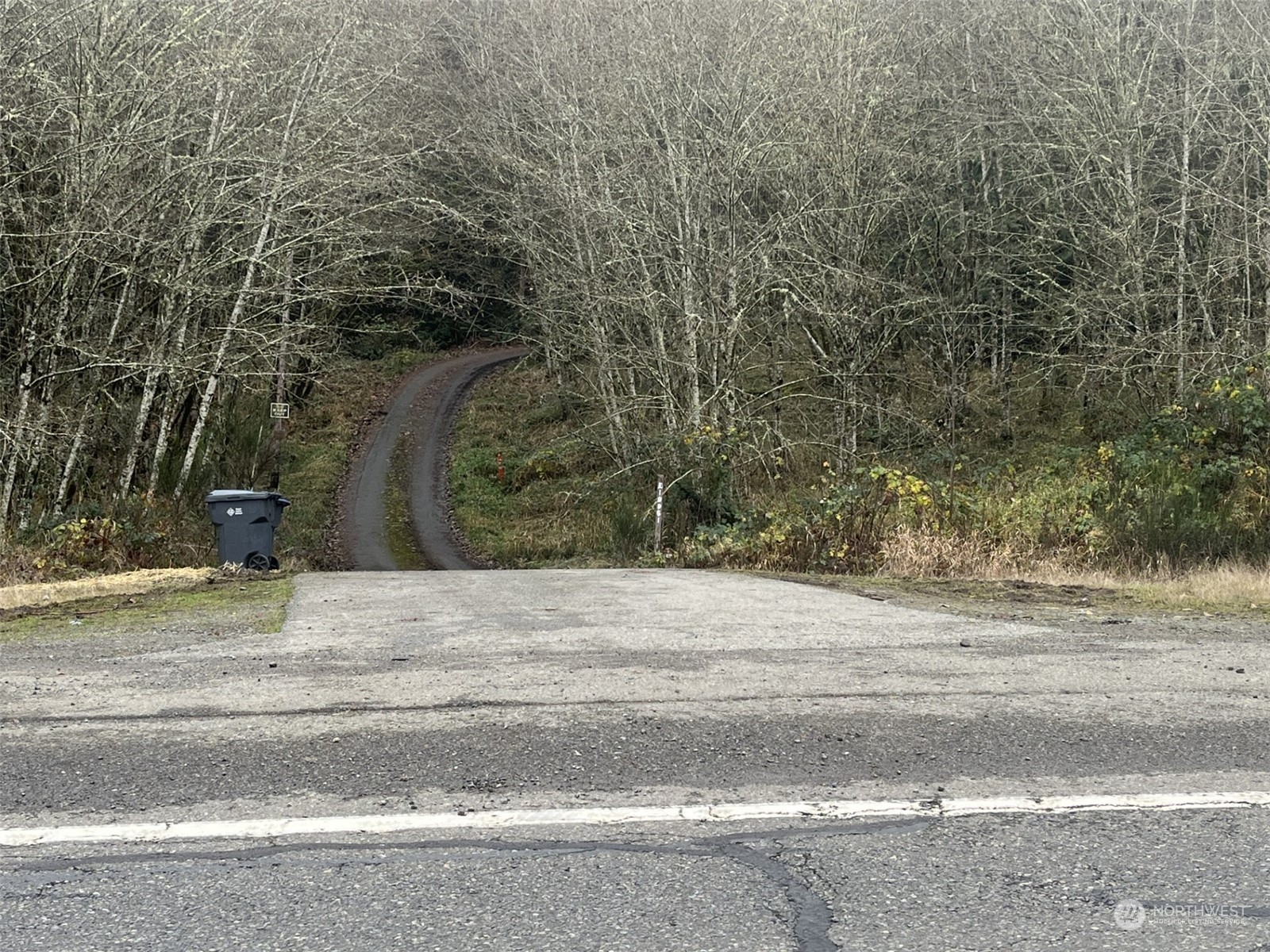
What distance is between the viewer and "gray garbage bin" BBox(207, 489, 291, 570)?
1472 centimetres

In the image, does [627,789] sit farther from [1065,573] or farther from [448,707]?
[1065,573]

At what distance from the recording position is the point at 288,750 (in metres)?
4.95

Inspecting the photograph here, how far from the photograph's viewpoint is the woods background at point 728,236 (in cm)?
1510

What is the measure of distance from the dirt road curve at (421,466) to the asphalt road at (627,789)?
1745 cm

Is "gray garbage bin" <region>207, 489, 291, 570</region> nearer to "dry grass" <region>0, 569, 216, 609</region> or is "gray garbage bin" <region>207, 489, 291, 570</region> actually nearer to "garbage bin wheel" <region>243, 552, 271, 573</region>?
"garbage bin wheel" <region>243, 552, 271, 573</region>

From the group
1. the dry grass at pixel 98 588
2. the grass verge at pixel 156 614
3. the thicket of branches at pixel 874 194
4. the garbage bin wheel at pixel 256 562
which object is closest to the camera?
the grass verge at pixel 156 614

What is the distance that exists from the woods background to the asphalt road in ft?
25.7

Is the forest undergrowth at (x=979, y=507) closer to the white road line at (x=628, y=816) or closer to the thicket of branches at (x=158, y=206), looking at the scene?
the thicket of branches at (x=158, y=206)

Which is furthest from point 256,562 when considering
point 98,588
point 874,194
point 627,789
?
point 874,194

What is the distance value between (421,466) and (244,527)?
812 inches

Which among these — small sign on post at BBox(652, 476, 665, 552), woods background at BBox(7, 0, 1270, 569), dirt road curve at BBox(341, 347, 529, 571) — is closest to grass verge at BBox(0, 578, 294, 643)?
woods background at BBox(7, 0, 1270, 569)

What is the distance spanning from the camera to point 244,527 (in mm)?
14812

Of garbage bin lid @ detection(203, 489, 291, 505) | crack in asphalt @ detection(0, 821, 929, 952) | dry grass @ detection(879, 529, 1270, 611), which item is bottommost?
dry grass @ detection(879, 529, 1270, 611)

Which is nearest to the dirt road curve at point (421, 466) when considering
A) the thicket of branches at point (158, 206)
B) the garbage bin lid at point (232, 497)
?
the thicket of branches at point (158, 206)
